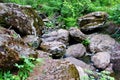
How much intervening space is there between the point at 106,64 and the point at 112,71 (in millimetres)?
321

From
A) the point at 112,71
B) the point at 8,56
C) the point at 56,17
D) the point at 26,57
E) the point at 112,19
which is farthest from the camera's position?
the point at 56,17

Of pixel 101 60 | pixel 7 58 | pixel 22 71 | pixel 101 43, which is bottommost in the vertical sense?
pixel 101 60

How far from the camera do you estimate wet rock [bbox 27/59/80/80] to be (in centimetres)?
533

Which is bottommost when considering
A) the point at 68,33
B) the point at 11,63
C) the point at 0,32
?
the point at 68,33

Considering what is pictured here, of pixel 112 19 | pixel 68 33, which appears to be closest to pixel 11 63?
pixel 68 33

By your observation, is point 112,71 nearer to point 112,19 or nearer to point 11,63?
point 112,19

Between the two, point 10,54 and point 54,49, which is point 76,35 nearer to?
point 54,49

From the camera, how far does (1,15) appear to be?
7.46 meters

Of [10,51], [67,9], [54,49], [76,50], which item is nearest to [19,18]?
[54,49]

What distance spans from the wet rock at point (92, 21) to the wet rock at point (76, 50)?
1.38 meters

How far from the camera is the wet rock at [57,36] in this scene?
30.4 feet

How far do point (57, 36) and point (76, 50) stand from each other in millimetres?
907

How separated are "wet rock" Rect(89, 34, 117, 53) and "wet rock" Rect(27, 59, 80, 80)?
158 inches

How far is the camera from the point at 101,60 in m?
8.50
